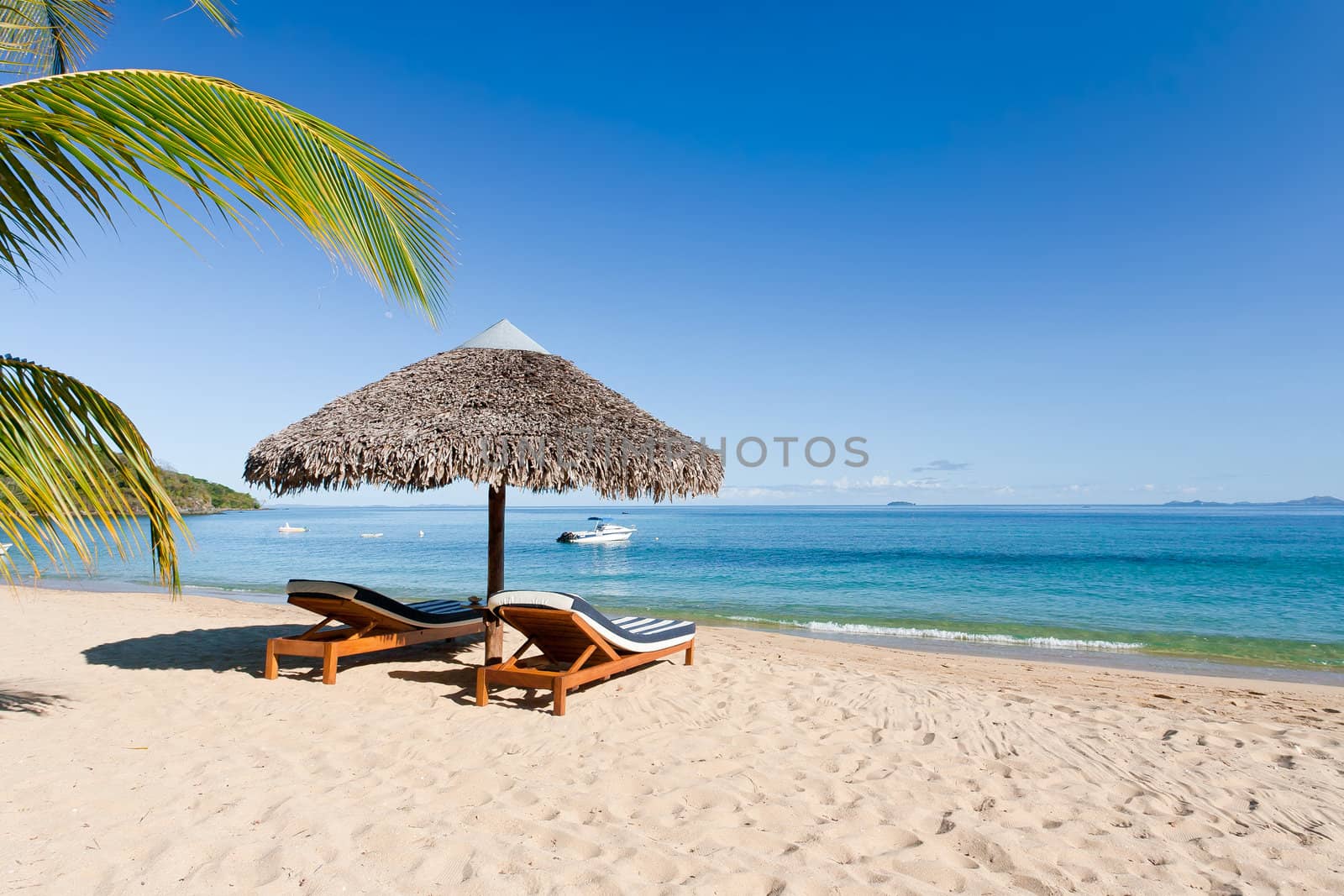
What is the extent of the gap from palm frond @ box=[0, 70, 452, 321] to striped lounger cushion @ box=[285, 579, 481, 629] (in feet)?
12.0

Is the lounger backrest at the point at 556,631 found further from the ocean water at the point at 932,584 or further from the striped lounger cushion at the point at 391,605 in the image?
the ocean water at the point at 932,584

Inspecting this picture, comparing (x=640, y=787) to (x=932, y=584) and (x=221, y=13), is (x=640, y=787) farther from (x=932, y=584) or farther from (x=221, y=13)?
(x=932, y=584)

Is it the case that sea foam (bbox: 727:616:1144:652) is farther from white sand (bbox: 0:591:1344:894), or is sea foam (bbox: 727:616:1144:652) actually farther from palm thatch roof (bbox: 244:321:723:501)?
palm thatch roof (bbox: 244:321:723:501)

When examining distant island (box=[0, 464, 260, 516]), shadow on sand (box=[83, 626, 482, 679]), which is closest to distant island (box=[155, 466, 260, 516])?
distant island (box=[0, 464, 260, 516])

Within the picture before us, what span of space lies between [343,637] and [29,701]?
1.96m

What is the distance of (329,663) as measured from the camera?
5.48 metres

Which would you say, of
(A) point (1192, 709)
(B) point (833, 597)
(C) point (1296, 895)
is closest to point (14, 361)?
(C) point (1296, 895)

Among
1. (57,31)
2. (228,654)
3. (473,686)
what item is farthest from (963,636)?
(57,31)

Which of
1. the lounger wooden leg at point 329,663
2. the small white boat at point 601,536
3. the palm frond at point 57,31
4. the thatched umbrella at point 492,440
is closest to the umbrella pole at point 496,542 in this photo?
the thatched umbrella at point 492,440

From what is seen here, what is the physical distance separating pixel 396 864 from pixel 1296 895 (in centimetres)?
341

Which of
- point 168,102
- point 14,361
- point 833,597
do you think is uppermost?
point 168,102

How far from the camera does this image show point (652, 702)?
17.0 feet

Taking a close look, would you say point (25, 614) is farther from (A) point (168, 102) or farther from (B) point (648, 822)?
(A) point (168, 102)

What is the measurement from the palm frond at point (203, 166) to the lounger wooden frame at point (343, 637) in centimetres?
402
